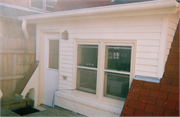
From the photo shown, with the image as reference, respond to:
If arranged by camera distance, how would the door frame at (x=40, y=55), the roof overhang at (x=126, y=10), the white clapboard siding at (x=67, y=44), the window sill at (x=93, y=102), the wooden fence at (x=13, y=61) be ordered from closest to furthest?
1. the roof overhang at (x=126, y=10)
2. the window sill at (x=93, y=102)
3. the white clapboard siding at (x=67, y=44)
4. the wooden fence at (x=13, y=61)
5. the door frame at (x=40, y=55)

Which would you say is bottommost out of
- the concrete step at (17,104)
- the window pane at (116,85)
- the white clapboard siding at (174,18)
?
the concrete step at (17,104)

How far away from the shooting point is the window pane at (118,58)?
379 centimetres

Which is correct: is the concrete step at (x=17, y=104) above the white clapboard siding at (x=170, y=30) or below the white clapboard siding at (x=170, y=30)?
below

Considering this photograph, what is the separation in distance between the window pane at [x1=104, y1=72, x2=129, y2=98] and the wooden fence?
9.73 ft

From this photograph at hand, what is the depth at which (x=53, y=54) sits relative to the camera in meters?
5.52

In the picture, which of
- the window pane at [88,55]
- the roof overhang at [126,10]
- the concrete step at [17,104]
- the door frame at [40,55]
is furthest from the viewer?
the door frame at [40,55]

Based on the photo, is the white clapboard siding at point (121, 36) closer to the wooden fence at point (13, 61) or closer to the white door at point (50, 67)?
the white door at point (50, 67)

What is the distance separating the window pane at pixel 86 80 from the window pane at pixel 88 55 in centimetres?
19

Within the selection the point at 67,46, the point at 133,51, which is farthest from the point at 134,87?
the point at 67,46

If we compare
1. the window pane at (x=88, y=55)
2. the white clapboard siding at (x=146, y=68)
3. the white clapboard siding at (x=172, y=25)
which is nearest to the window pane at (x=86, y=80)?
the window pane at (x=88, y=55)

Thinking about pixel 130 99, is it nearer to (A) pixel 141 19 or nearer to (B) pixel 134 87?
(B) pixel 134 87

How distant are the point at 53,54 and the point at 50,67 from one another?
44 centimetres

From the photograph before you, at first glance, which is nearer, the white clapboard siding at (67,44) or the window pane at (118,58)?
the window pane at (118,58)

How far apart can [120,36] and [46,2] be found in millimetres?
4474
